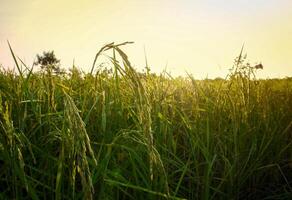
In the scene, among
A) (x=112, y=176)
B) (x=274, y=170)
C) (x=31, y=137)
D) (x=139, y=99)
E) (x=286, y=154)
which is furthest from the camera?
(x=286, y=154)

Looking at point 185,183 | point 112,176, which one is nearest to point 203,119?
point 185,183

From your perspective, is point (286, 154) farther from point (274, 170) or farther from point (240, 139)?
point (240, 139)

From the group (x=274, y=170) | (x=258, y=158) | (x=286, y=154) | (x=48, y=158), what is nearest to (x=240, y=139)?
(x=258, y=158)

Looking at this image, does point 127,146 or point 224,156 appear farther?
point 224,156

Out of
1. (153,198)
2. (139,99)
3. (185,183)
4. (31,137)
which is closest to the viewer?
(139,99)

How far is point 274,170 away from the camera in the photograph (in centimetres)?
240

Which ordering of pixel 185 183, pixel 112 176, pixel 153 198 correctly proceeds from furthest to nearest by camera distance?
pixel 185 183 → pixel 112 176 → pixel 153 198

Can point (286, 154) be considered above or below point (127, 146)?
below

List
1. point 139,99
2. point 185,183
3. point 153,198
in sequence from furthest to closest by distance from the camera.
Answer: point 185,183
point 153,198
point 139,99

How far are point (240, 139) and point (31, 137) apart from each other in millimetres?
1057

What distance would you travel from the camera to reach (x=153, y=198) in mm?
1649

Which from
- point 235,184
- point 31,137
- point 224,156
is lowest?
point 235,184

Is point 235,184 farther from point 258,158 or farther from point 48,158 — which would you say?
point 48,158

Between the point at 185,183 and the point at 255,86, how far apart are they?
93 cm
